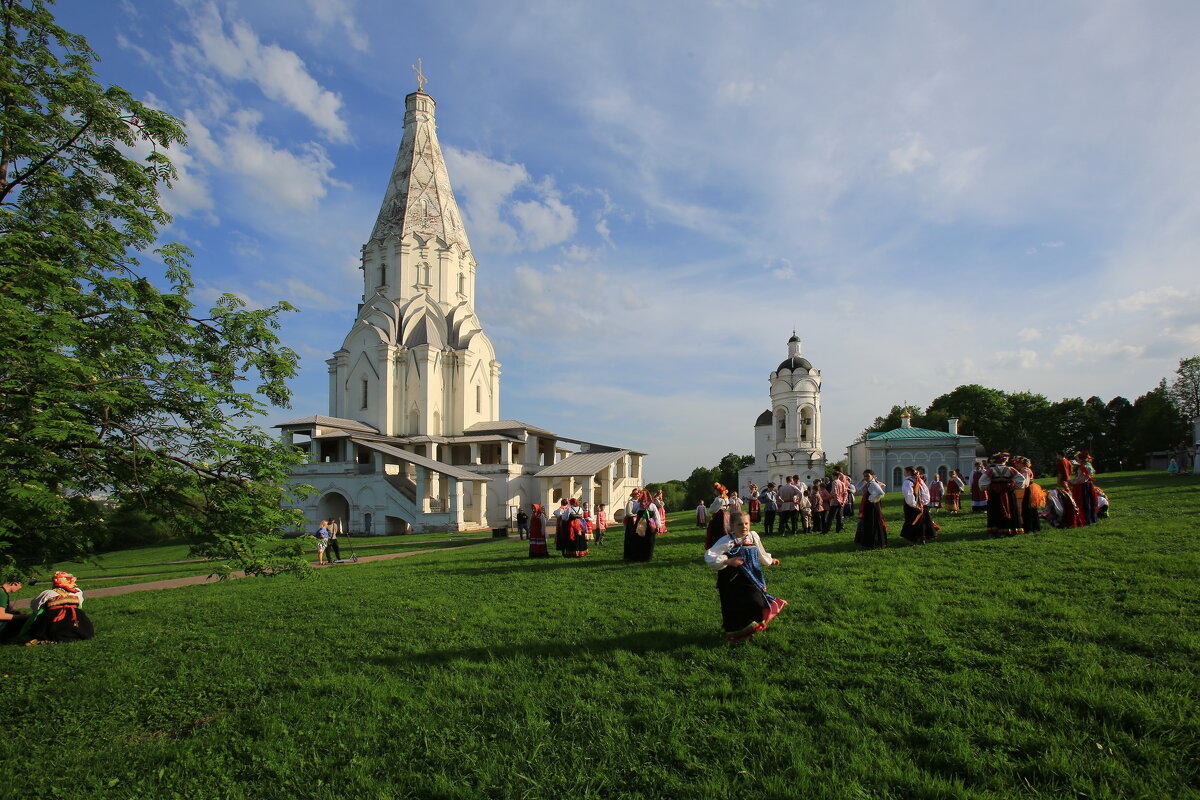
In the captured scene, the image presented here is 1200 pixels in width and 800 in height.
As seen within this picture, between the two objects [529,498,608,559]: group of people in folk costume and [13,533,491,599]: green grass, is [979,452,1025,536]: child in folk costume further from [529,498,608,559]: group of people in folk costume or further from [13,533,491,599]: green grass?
[13,533,491,599]: green grass

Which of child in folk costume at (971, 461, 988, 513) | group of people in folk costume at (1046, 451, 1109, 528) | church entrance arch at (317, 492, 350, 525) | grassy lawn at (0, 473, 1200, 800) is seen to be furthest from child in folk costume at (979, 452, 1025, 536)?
church entrance arch at (317, 492, 350, 525)

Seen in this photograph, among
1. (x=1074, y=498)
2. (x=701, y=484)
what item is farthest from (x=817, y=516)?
(x=701, y=484)

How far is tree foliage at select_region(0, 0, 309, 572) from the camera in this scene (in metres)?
5.55

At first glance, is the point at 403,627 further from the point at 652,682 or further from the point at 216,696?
the point at 652,682

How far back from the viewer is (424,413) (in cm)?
4288

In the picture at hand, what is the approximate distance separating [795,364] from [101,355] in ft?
141

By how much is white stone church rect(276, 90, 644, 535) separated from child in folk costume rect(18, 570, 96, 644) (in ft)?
81.4

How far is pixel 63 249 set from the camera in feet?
22.4

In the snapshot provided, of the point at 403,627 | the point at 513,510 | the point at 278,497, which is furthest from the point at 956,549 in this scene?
the point at 513,510

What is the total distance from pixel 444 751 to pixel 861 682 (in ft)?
11.1

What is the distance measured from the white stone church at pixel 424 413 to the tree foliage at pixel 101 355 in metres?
27.3

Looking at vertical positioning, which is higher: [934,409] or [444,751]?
[934,409]

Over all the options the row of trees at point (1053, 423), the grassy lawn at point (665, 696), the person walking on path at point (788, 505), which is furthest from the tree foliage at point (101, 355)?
the row of trees at point (1053, 423)

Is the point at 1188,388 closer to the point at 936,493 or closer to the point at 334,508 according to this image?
the point at 936,493
